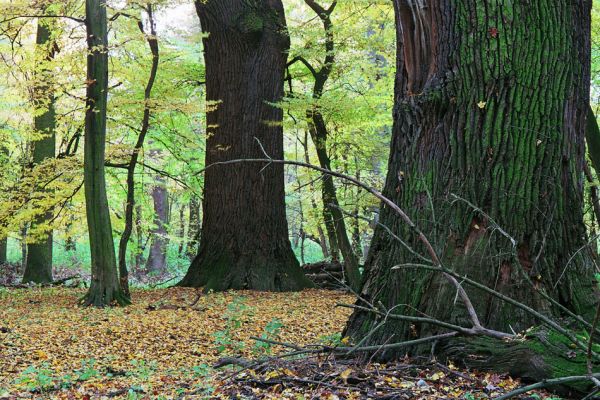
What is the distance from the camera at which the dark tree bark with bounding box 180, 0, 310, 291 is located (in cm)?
944

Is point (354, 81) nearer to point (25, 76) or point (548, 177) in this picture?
point (25, 76)

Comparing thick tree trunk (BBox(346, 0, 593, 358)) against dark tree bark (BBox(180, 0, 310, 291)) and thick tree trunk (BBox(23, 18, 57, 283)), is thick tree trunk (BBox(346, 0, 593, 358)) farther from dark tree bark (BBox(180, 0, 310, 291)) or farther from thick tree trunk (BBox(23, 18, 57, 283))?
thick tree trunk (BBox(23, 18, 57, 283))

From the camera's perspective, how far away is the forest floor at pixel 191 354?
300 cm

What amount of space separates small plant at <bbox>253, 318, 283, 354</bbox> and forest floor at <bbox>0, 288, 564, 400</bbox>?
0.02 metres

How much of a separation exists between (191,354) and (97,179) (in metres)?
3.59

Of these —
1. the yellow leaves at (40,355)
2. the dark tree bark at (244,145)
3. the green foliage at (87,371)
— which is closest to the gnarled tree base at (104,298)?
the dark tree bark at (244,145)

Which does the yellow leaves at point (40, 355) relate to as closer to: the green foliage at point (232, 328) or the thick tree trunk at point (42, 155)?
the green foliage at point (232, 328)

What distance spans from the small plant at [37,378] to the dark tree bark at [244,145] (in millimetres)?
4716

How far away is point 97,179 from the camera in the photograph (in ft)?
25.6

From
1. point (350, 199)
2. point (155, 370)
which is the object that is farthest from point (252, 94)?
point (155, 370)

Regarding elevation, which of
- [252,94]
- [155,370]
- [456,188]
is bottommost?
[155,370]

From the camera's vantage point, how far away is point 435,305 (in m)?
3.47

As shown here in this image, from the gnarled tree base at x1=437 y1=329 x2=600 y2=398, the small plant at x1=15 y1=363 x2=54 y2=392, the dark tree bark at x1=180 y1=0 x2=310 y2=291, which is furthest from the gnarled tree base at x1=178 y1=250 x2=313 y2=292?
the gnarled tree base at x1=437 y1=329 x2=600 y2=398

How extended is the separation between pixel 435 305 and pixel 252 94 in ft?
22.6
